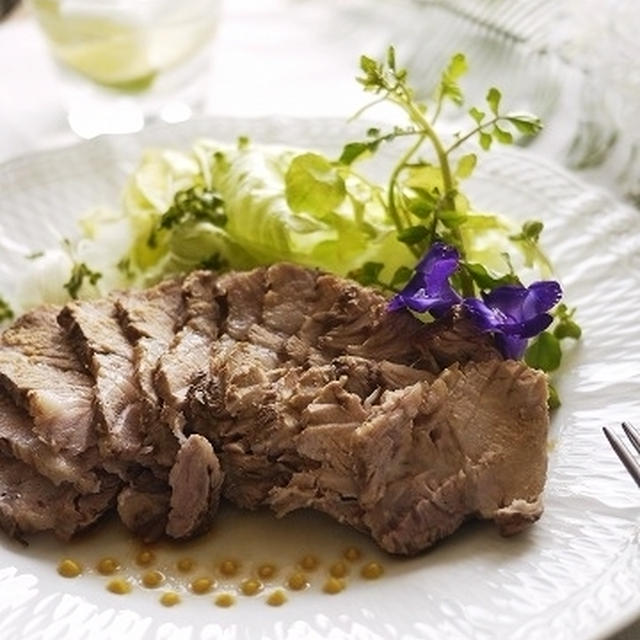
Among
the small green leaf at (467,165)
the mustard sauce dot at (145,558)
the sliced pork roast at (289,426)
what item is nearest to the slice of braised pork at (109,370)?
the sliced pork roast at (289,426)

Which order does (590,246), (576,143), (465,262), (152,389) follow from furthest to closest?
1. (576,143)
2. (590,246)
3. (465,262)
4. (152,389)

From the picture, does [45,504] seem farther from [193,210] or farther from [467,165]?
[467,165]

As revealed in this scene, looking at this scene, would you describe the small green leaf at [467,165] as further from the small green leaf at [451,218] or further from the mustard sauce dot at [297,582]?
the mustard sauce dot at [297,582]

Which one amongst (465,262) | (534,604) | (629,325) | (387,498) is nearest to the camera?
(534,604)

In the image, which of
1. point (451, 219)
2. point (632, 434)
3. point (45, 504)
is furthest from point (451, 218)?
point (45, 504)

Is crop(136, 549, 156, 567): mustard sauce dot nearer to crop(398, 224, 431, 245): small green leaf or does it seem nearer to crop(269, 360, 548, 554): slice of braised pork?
crop(269, 360, 548, 554): slice of braised pork

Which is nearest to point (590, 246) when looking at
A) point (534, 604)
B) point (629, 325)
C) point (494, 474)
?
point (629, 325)

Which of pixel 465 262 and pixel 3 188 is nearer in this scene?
pixel 465 262

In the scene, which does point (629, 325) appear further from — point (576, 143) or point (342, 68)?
point (342, 68)
